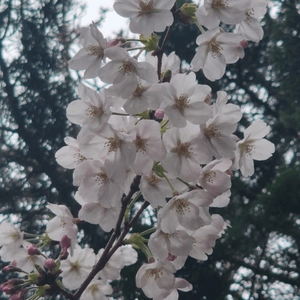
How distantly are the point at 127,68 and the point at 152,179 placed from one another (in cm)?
25

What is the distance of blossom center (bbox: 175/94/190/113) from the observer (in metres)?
0.66

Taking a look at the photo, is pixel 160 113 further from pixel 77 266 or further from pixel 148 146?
pixel 77 266

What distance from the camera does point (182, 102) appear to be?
2.19ft

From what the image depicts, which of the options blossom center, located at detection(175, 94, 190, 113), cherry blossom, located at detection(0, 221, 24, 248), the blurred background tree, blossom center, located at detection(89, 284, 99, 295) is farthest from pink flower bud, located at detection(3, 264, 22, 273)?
the blurred background tree

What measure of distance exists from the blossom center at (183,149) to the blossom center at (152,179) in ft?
0.32

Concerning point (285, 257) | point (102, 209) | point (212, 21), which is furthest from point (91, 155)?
point (285, 257)

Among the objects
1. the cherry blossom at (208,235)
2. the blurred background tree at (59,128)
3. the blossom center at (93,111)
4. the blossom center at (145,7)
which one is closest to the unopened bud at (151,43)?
the blossom center at (145,7)

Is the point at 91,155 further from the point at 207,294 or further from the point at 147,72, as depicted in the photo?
the point at 207,294

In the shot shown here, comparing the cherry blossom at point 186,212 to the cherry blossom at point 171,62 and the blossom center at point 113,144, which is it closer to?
the blossom center at point 113,144

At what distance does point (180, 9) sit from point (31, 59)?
4.59 meters

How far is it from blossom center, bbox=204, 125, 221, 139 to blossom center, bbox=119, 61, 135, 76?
0.19m

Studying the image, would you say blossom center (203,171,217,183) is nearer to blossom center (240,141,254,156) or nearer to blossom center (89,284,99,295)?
blossom center (240,141,254,156)

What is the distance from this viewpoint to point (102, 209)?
2.57 feet

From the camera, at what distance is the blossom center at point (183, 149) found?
67 cm
